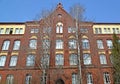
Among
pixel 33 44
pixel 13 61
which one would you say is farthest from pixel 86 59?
pixel 13 61

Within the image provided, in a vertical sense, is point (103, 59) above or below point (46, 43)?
below

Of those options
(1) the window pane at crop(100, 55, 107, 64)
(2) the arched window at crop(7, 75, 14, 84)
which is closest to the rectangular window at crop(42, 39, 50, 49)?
(2) the arched window at crop(7, 75, 14, 84)

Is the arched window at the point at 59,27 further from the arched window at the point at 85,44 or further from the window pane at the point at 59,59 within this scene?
the window pane at the point at 59,59

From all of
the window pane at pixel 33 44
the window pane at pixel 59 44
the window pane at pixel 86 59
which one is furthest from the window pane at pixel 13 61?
the window pane at pixel 86 59

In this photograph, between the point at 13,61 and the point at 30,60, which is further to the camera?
the point at 13,61

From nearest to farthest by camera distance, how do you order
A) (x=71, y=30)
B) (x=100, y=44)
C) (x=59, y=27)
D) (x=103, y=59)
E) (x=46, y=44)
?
(x=46, y=44) → (x=103, y=59) → (x=71, y=30) → (x=100, y=44) → (x=59, y=27)

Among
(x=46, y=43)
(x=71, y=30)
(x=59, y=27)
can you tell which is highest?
(x=59, y=27)

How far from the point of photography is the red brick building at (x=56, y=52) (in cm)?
2891

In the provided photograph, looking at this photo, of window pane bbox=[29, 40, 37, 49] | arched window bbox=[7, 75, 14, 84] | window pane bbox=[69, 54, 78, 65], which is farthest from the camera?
window pane bbox=[29, 40, 37, 49]

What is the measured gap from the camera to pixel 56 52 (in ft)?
103

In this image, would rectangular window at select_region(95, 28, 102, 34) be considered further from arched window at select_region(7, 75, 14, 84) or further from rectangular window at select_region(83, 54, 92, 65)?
arched window at select_region(7, 75, 14, 84)

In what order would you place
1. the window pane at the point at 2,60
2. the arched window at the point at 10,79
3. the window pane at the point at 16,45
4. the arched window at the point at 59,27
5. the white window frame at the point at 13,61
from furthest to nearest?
the arched window at the point at 59,27
the window pane at the point at 16,45
the window pane at the point at 2,60
the white window frame at the point at 13,61
the arched window at the point at 10,79

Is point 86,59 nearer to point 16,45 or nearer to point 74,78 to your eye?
point 74,78

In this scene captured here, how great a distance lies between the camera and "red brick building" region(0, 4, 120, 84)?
28906 millimetres
